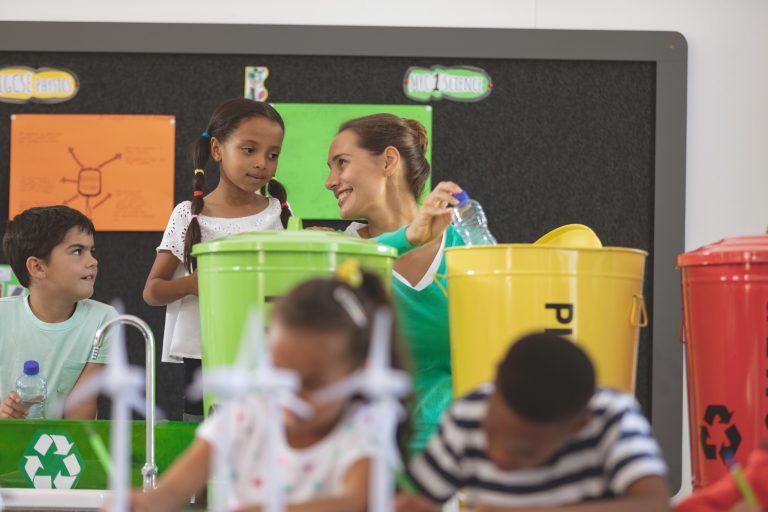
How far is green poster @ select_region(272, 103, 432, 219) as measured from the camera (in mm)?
2906

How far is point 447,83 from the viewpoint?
290cm

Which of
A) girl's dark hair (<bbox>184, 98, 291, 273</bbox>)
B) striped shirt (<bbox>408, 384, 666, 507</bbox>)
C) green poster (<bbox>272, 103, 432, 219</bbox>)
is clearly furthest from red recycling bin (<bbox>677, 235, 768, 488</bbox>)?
green poster (<bbox>272, 103, 432, 219</bbox>)

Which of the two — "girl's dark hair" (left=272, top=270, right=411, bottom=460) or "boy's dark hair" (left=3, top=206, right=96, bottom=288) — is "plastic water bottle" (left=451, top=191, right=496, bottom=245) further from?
"boy's dark hair" (left=3, top=206, right=96, bottom=288)

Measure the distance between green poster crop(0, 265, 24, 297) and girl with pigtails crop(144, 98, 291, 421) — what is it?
716 millimetres

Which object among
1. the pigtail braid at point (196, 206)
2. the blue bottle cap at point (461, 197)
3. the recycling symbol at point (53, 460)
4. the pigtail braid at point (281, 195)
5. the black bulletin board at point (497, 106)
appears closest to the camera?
the blue bottle cap at point (461, 197)

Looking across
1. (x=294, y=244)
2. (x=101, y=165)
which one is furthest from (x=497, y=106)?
(x=294, y=244)

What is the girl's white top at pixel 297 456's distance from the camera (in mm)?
1086

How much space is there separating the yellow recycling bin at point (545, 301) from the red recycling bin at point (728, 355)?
0.47ft

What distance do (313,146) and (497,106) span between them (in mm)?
575

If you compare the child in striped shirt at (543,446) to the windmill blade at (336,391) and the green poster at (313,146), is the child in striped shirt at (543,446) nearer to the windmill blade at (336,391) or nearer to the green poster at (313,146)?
the windmill blade at (336,391)

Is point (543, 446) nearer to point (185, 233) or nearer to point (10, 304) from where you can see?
point (185, 233)

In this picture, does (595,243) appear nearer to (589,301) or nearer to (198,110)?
(589,301)

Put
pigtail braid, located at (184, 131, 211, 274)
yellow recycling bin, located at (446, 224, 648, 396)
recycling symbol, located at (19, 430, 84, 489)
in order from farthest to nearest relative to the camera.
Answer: pigtail braid, located at (184, 131, 211, 274), recycling symbol, located at (19, 430, 84, 489), yellow recycling bin, located at (446, 224, 648, 396)

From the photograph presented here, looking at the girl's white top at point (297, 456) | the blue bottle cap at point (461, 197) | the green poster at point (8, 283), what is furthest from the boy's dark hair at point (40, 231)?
the girl's white top at point (297, 456)
